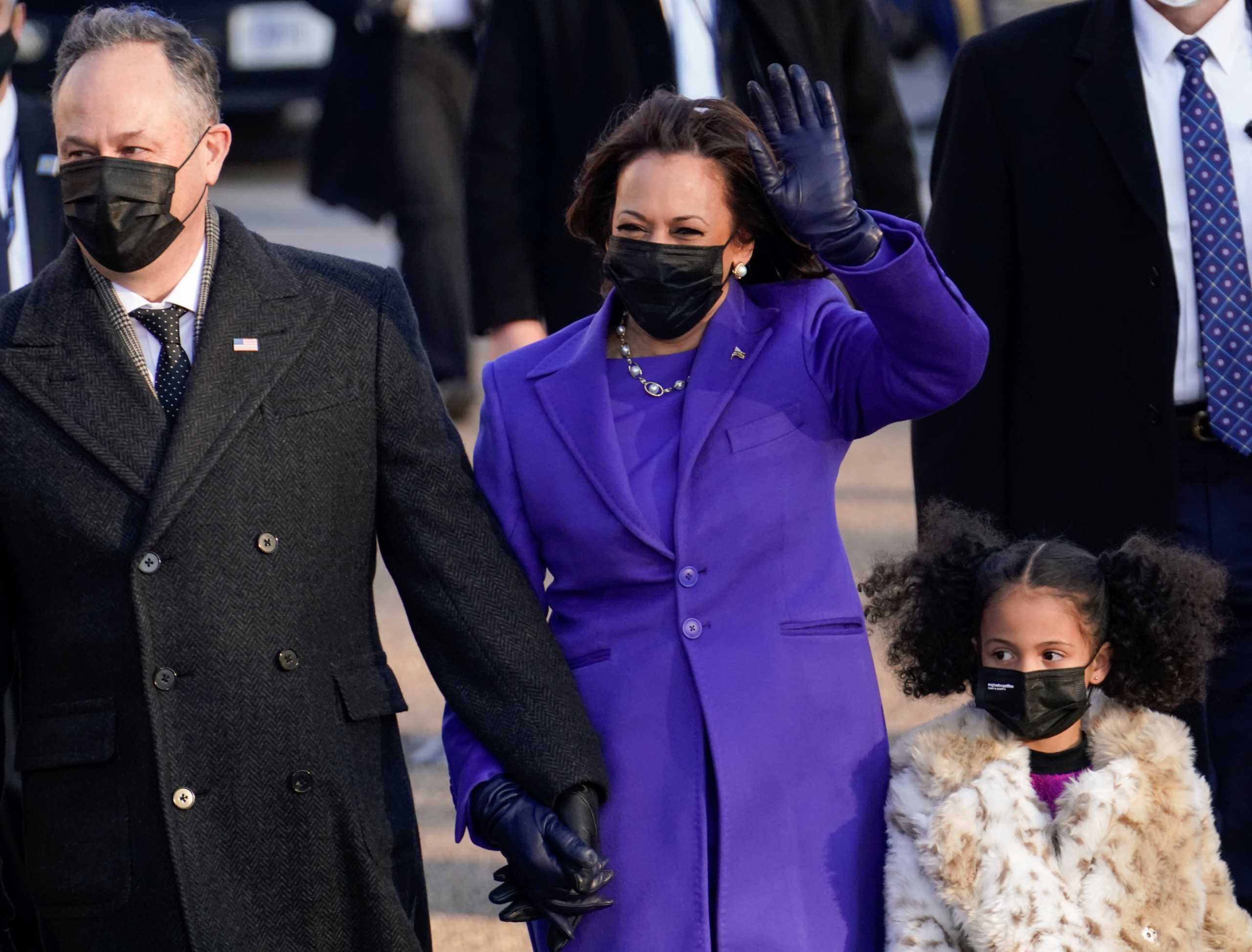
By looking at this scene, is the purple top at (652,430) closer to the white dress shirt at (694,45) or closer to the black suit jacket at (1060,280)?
the black suit jacket at (1060,280)

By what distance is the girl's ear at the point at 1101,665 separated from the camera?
3.31 m

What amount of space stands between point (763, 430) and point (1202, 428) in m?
1.01

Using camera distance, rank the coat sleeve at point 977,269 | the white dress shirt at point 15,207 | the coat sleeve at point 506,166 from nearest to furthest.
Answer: the coat sleeve at point 977,269, the white dress shirt at point 15,207, the coat sleeve at point 506,166

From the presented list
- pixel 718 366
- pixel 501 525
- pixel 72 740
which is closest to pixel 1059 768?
pixel 718 366

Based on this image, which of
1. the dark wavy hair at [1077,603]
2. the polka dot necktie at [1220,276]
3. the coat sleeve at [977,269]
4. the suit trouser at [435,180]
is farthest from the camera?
the suit trouser at [435,180]

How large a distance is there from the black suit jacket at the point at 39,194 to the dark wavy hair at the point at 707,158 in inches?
62.9

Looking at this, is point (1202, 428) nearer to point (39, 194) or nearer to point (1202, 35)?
point (1202, 35)

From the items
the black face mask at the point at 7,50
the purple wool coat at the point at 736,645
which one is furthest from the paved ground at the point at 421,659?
the black face mask at the point at 7,50

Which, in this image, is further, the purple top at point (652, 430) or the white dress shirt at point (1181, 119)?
the white dress shirt at point (1181, 119)

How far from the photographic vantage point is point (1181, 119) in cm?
378

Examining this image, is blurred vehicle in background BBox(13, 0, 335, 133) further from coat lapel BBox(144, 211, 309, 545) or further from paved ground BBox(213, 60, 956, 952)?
coat lapel BBox(144, 211, 309, 545)

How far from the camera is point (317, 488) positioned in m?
3.16

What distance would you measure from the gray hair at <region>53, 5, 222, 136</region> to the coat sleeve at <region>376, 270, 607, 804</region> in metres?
0.40

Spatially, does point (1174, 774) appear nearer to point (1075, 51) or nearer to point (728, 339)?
point (728, 339)
